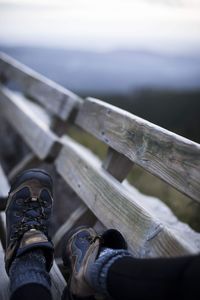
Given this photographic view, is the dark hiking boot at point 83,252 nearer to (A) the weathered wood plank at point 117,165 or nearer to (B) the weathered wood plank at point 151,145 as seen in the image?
(B) the weathered wood plank at point 151,145

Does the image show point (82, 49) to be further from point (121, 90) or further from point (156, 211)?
point (156, 211)

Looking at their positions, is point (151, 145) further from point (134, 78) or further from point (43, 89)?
point (134, 78)

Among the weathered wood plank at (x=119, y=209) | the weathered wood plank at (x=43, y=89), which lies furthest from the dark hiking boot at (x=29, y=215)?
the weathered wood plank at (x=43, y=89)

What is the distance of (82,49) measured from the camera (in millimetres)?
7992

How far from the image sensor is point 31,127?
3.89 m

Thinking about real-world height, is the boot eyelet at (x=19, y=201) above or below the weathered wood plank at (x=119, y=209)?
below

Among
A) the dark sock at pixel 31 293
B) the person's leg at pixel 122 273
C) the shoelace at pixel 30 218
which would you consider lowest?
the dark sock at pixel 31 293

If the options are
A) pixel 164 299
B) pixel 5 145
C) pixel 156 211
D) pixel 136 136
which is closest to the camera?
pixel 164 299

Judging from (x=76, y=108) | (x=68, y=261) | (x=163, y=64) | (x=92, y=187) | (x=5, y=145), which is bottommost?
(x=5, y=145)

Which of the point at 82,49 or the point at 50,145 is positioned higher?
the point at 82,49

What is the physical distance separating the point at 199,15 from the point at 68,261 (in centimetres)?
209

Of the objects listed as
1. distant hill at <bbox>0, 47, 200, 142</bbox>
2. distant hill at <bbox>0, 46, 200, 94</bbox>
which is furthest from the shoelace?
distant hill at <bbox>0, 46, 200, 94</bbox>

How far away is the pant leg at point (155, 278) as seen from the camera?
1336mm

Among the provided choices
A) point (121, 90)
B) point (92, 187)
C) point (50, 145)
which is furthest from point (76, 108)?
point (121, 90)
